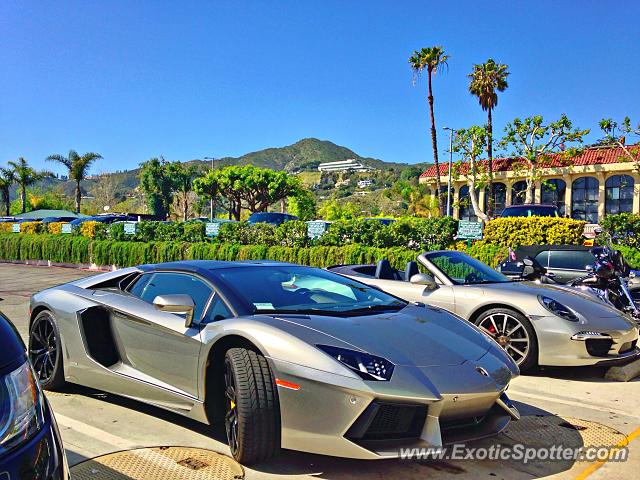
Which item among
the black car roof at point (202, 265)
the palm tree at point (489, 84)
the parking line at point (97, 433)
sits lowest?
the parking line at point (97, 433)

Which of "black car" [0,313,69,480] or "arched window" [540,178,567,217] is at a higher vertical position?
"arched window" [540,178,567,217]

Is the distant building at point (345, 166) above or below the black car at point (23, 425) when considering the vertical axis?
above

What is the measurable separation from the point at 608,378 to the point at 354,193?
116m

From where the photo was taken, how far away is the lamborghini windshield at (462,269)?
23.0ft

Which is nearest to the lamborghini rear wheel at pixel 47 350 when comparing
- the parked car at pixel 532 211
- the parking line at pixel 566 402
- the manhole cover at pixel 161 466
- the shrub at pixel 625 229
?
the manhole cover at pixel 161 466

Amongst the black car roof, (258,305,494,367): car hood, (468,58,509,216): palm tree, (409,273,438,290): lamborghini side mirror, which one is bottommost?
(258,305,494,367): car hood

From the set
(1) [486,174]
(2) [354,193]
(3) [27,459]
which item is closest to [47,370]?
(3) [27,459]

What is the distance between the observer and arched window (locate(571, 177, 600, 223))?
39.9 m

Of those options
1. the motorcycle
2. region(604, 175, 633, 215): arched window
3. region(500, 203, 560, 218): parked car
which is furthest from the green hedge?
region(604, 175, 633, 215): arched window

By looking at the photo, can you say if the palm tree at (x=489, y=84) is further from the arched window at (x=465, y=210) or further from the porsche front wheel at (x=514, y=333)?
the porsche front wheel at (x=514, y=333)

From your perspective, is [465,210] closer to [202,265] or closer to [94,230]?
[94,230]

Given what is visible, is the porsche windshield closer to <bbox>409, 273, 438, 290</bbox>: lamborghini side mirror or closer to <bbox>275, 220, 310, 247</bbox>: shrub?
<bbox>409, 273, 438, 290</bbox>: lamborghini side mirror

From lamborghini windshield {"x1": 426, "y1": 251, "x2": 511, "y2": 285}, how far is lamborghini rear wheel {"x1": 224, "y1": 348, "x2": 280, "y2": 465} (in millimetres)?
3807

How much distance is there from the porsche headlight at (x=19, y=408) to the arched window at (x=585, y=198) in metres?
41.7
